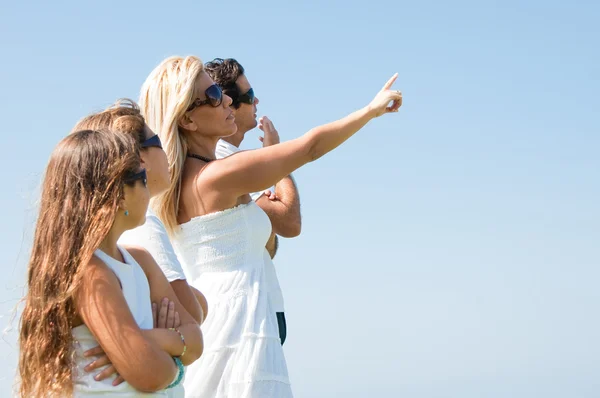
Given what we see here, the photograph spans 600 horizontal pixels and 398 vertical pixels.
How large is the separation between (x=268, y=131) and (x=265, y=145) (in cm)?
12

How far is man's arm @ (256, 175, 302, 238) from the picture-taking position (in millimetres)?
5551

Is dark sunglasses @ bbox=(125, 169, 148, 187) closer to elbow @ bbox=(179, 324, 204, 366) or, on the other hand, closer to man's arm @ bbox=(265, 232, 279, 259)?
elbow @ bbox=(179, 324, 204, 366)

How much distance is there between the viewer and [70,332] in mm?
3371

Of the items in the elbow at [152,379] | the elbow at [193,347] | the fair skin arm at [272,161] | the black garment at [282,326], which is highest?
the fair skin arm at [272,161]

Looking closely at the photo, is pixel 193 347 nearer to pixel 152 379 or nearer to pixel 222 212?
pixel 152 379

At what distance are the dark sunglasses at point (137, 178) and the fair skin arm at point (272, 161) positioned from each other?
1.35m

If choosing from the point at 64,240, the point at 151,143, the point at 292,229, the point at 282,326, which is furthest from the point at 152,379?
the point at 292,229

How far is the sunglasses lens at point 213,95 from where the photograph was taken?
17.0 ft

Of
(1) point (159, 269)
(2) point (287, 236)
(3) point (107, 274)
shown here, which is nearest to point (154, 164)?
(1) point (159, 269)

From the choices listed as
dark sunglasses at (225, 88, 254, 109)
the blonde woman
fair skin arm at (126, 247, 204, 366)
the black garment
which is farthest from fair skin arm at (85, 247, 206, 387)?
dark sunglasses at (225, 88, 254, 109)

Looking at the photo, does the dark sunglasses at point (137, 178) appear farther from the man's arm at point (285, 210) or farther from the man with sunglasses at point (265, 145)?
the man's arm at point (285, 210)

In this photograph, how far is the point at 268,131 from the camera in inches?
238

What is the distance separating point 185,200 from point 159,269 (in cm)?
132

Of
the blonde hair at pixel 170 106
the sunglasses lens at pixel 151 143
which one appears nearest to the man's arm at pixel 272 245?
the blonde hair at pixel 170 106
